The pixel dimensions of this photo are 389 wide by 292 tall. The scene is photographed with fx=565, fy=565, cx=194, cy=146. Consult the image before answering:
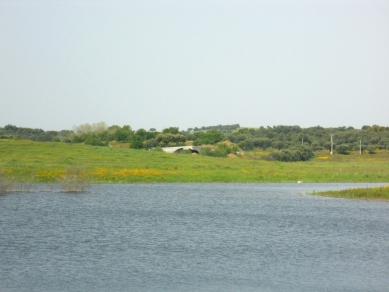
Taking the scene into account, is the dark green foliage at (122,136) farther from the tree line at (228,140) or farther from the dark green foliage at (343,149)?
the dark green foliage at (343,149)

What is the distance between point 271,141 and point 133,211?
10222 centimetres

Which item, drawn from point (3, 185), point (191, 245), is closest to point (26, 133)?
point (3, 185)

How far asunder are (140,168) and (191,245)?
4174 cm

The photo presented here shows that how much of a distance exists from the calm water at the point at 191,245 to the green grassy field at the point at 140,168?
16.9 m

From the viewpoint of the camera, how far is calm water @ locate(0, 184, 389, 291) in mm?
17594

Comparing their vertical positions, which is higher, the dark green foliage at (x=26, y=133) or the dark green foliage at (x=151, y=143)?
the dark green foliage at (x=26, y=133)

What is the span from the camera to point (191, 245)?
23.7 metres

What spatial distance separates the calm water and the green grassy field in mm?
16901

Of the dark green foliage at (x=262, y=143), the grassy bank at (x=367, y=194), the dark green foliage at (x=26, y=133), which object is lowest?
the grassy bank at (x=367, y=194)

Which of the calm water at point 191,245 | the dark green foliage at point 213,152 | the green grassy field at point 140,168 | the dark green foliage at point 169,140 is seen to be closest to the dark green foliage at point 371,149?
the dark green foliage at point 213,152

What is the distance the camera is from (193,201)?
4272 centimetres

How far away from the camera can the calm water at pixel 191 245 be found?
57.7 ft

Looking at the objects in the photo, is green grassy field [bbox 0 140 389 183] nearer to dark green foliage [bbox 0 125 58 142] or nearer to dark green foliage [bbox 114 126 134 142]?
dark green foliage [bbox 114 126 134 142]

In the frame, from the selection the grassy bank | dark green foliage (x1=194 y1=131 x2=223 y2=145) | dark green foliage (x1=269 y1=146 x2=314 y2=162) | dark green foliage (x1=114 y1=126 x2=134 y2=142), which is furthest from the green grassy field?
dark green foliage (x1=194 y1=131 x2=223 y2=145)
